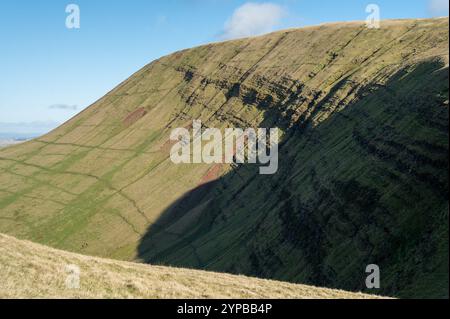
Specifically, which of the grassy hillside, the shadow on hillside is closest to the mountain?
the shadow on hillside

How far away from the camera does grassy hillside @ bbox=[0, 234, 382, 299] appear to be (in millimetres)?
22344

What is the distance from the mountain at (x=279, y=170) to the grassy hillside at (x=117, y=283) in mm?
10718

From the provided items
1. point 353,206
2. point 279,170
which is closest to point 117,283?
point 353,206

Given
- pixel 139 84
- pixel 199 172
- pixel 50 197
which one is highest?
pixel 139 84

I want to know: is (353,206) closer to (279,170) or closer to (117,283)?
(117,283)

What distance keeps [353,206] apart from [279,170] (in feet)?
110

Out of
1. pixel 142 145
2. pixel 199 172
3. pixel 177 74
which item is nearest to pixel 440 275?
pixel 199 172

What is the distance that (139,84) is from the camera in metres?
184

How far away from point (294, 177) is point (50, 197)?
8629cm

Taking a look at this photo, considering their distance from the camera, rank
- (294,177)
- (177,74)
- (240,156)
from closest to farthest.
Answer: (294,177) < (240,156) < (177,74)

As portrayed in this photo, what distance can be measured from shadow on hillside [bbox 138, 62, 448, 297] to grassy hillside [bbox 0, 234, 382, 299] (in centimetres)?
1064

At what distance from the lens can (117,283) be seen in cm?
2414

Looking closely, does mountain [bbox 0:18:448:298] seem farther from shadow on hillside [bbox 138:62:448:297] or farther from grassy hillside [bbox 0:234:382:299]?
grassy hillside [bbox 0:234:382:299]
